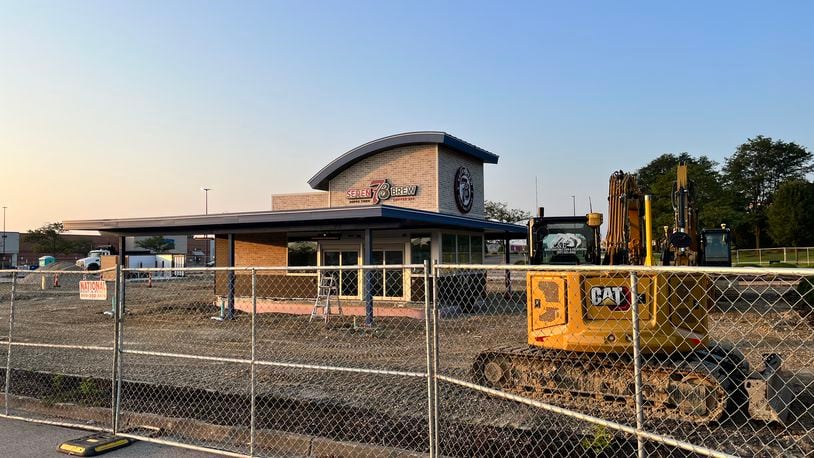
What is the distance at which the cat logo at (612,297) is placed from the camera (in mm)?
7336

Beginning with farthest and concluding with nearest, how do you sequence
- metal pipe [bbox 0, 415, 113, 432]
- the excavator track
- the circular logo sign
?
1. the circular logo sign
2. the excavator track
3. metal pipe [bbox 0, 415, 113, 432]

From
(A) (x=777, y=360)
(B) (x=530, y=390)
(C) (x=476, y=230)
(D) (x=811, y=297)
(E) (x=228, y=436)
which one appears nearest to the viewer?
(E) (x=228, y=436)

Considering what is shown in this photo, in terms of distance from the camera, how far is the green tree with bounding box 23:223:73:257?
85.6 m

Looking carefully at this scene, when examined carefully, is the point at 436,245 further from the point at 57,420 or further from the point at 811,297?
the point at 57,420

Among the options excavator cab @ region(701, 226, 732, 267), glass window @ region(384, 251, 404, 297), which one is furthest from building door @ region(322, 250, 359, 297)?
excavator cab @ region(701, 226, 732, 267)

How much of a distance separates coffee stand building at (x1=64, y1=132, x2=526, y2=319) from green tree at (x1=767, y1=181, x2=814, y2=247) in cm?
5254


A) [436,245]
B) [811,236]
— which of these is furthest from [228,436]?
[811,236]

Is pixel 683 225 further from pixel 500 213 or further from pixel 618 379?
pixel 500 213

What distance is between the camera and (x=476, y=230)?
76.3 feet

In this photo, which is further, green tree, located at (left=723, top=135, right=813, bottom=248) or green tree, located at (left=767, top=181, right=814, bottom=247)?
green tree, located at (left=723, top=135, right=813, bottom=248)

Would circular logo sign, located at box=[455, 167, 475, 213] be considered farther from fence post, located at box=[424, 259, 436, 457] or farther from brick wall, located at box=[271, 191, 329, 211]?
fence post, located at box=[424, 259, 436, 457]

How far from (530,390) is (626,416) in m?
1.63

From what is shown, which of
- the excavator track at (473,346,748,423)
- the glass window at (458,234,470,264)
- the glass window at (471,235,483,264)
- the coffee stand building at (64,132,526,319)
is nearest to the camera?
the excavator track at (473,346,748,423)

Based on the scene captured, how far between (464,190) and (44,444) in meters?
19.9
